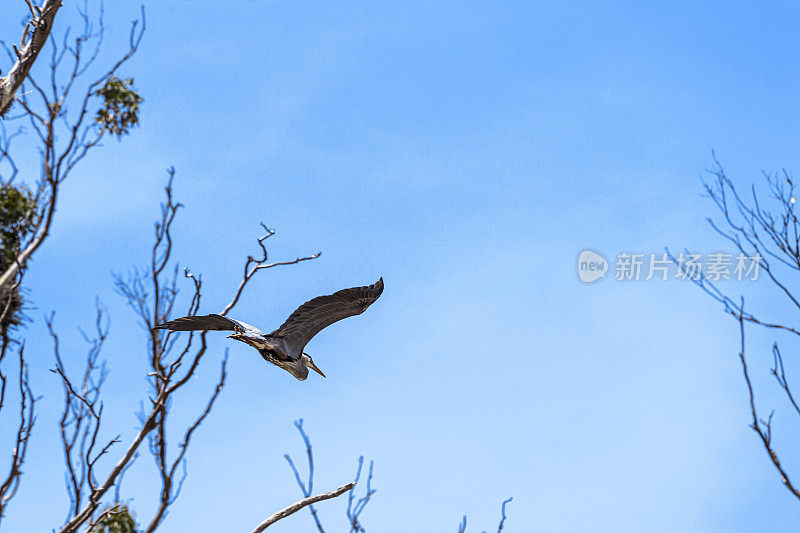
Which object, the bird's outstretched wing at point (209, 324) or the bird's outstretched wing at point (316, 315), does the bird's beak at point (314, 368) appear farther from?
the bird's outstretched wing at point (209, 324)

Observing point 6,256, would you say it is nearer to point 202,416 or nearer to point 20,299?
point 20,299

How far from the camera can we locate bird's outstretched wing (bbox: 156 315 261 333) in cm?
318

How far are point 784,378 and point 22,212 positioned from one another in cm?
824

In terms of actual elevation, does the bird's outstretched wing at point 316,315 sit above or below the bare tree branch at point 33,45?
below

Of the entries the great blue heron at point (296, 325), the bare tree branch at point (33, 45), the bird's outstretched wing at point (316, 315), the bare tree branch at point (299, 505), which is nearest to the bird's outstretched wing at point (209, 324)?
the great blue heron at point (296, 325)

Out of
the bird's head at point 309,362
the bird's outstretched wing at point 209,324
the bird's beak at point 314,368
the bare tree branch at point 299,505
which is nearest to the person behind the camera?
the bird's outstretched wing at point 209,324

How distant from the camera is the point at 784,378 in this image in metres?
3.05

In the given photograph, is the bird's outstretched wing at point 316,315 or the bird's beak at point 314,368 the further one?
the bird's beak at point 314,368

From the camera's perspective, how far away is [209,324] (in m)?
3.27

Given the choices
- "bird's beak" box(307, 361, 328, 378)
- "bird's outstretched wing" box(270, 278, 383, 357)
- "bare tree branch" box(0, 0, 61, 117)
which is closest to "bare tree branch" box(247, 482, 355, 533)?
"bird's beak" box(307, 361, 328, 378)

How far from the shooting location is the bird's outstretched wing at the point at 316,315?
327 centimetres

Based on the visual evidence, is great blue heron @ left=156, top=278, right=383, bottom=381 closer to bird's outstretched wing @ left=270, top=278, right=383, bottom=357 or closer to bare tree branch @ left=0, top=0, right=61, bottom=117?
bird's outstretched wing @ left=270, top=278, right=383, bottom=357

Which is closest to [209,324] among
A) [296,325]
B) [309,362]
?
[296,325]

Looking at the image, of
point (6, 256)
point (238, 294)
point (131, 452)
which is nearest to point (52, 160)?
point (6, 256)
